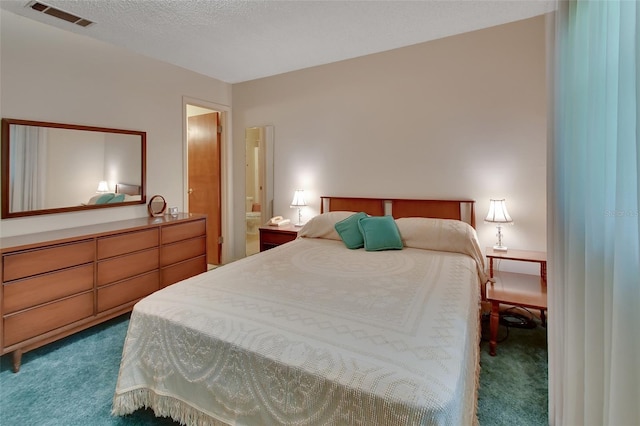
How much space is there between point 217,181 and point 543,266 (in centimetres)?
389

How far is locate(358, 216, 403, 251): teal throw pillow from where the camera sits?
2.71m

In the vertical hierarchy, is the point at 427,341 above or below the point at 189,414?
above

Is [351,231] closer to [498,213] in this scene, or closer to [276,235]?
[276,235]

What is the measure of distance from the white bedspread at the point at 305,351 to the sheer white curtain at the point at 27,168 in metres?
1.75

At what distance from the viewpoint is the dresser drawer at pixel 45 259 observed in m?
2.03

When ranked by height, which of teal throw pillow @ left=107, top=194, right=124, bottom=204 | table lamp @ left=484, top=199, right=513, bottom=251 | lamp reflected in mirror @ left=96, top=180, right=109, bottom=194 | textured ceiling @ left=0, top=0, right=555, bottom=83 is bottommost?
table lamp @ left=484, top=199, right=513, bottom=251

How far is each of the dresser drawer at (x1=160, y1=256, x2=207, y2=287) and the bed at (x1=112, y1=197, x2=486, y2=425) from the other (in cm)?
136

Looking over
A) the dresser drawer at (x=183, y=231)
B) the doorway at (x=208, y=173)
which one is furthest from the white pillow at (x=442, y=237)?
the doorway at (x=208, y=173)

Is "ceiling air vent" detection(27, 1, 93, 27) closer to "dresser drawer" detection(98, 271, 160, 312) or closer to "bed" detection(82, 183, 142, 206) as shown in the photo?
"bed" detection(82, 183, 142, 206)

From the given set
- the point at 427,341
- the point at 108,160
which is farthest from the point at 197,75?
the point at 427,341

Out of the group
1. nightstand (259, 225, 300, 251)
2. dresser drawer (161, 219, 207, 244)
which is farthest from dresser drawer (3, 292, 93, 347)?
nightstand (259, 225, 300, 251)

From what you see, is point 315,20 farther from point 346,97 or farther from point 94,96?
point 94,96

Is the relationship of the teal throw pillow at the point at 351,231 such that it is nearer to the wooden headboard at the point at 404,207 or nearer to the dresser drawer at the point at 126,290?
the wooden headboard at the point at 404,207

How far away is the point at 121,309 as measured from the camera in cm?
270
